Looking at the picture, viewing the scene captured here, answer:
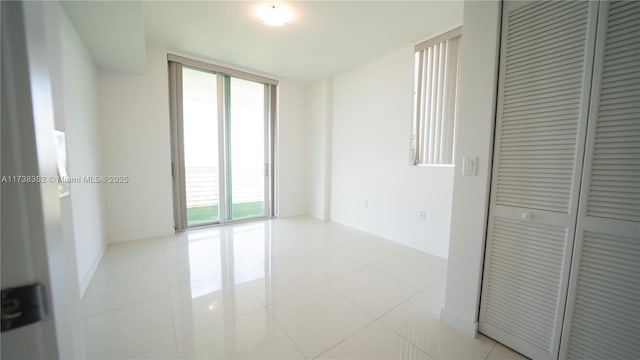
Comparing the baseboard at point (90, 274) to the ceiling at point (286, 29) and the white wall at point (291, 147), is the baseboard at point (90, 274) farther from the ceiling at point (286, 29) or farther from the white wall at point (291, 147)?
the white wall at point (291, 147)

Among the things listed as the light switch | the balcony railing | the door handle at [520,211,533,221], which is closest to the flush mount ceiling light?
the light switch

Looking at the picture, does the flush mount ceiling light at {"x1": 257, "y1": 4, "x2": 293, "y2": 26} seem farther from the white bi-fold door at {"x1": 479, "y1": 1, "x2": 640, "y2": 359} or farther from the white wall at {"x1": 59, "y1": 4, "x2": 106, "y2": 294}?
the white bi-fold door at {"x1": 479, "y1": 1, "x2": 640, "y2": 359}

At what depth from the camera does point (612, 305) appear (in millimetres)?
1128

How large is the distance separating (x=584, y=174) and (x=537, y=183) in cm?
19

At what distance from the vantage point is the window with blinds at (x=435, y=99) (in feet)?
8.80

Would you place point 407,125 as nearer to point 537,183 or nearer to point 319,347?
point 537,183

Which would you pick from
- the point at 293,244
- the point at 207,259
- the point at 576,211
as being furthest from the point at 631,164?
the point at 207,259

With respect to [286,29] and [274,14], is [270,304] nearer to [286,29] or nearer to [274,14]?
[274,14]

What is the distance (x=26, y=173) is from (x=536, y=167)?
79.0 inches

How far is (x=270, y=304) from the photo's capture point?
6.16ft

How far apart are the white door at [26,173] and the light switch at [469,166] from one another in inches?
74.8

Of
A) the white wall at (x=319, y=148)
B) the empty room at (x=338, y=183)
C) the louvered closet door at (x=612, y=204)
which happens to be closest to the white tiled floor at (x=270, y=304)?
the empty room at (x=338, y=183)

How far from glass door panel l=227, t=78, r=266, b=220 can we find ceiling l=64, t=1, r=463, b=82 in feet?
2.29

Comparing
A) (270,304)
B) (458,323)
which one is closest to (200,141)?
(270,304)
